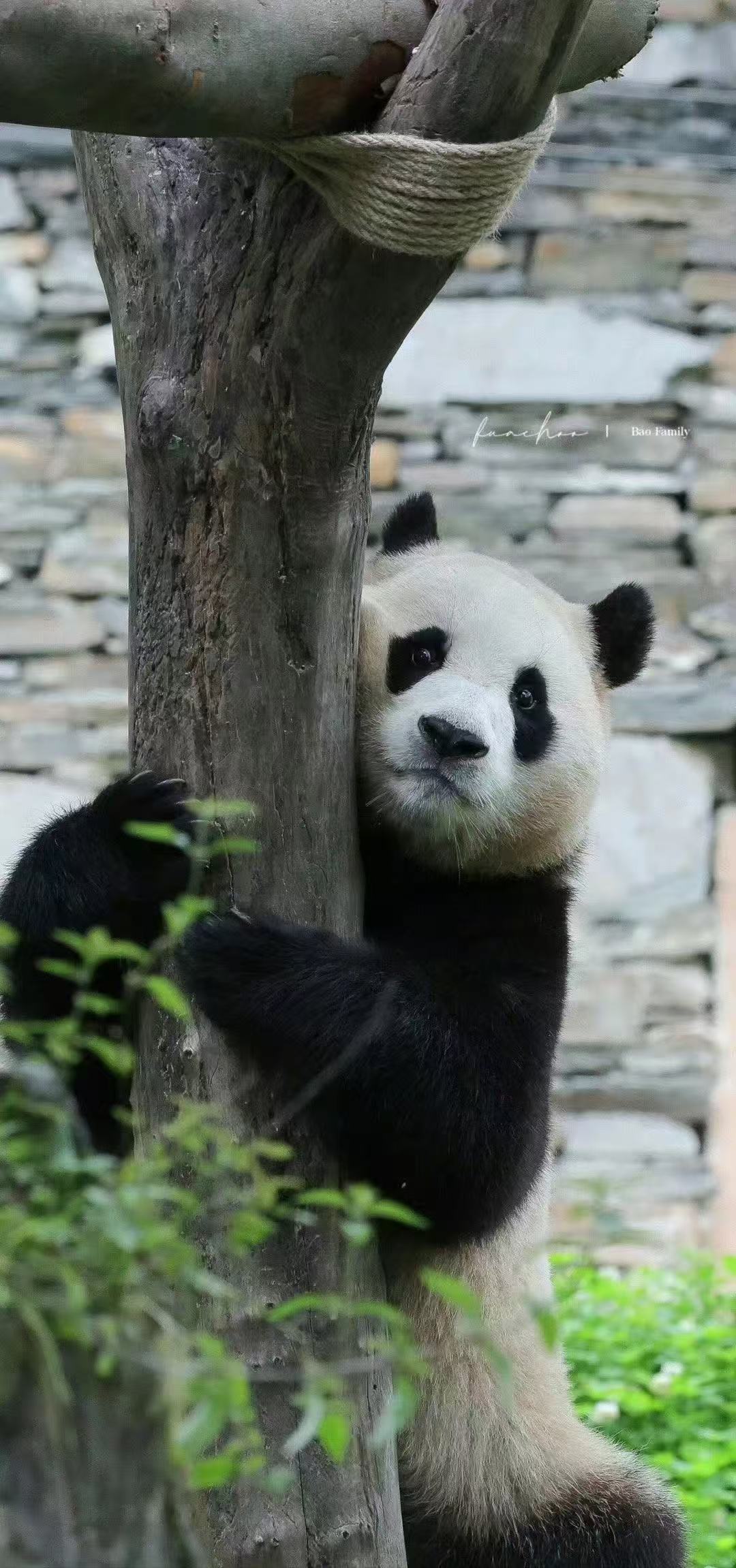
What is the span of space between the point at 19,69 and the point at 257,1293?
1.73 meters

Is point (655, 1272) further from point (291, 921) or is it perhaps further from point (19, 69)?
point (19, 69)

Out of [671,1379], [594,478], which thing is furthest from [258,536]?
[594,478]

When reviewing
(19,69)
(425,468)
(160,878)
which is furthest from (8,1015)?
(425,468)

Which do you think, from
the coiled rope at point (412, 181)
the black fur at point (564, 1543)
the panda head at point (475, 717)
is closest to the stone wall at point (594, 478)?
the black fur at point (564, 1543)

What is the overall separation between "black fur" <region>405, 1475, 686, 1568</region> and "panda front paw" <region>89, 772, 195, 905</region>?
1.34 metres

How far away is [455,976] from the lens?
3.02 meters

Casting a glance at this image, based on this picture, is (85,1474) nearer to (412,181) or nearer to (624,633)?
(412,181)

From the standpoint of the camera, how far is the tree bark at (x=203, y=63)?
198cm

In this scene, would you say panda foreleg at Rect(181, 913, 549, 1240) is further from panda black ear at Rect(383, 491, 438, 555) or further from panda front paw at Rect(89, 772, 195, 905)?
panda black ear at Rect(383, 491, 438, 555)

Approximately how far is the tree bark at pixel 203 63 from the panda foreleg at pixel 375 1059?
1223mm

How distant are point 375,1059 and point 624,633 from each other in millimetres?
1173

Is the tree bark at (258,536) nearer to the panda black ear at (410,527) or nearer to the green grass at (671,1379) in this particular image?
the panda black ear at (410,527)

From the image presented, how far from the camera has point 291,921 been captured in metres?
2.87

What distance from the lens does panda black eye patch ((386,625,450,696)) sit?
3.15m
